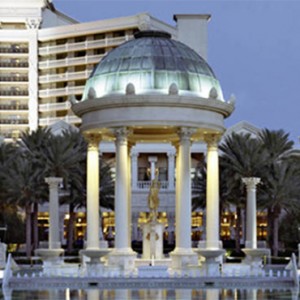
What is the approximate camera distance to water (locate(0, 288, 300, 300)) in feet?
105

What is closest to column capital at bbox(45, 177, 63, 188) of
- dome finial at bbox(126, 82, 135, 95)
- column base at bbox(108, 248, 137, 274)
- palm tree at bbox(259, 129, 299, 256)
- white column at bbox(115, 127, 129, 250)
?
white column at bbox(115, 127, 129, 250)

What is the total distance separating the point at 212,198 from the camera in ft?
159

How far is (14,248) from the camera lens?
82375mm

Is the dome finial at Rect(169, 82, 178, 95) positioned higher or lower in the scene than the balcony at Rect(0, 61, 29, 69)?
lower

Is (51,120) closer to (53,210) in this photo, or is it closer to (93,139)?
(53,210)

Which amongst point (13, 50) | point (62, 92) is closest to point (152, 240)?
point (62, 92)

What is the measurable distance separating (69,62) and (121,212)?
88.6 metres

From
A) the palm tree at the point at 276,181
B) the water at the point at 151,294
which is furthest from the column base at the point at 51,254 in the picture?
the palm tree at the point at 276,181

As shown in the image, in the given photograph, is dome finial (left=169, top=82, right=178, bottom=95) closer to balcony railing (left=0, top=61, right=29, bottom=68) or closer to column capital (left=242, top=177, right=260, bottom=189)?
column capital (left=242, top=177, right=260, bottom=189)

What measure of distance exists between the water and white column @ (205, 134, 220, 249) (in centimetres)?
1136

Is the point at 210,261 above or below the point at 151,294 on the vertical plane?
above

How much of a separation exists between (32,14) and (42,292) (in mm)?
101917

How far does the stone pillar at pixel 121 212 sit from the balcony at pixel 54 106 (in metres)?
85.4

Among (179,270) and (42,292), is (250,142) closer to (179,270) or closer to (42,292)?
(179,270)
